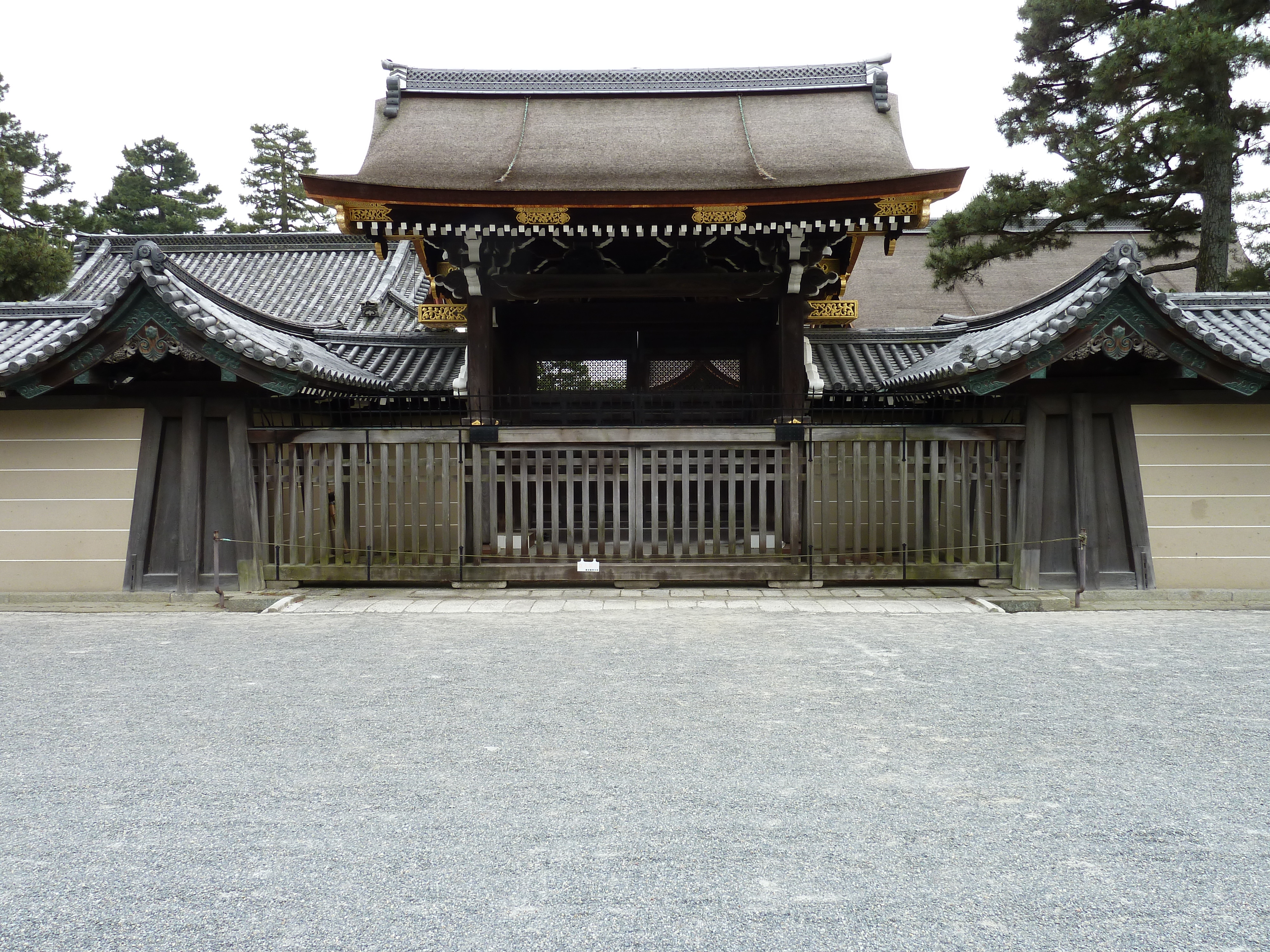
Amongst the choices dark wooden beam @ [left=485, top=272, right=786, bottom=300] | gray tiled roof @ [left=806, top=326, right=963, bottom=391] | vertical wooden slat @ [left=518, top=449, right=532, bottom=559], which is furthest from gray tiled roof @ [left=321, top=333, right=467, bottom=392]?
gray tiled roof @ [left=806, top=326, right=963, bottom=391]

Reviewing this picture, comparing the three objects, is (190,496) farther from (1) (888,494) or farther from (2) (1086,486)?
(2) (1086,486)

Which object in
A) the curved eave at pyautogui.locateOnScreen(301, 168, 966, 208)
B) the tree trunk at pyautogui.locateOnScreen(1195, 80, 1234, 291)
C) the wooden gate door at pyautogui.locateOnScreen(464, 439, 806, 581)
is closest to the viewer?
the wooden gate door at pyautogui.locateOnScreen(464, 439, 806, 581)

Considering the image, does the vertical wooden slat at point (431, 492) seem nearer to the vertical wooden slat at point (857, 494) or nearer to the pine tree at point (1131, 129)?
the vertical wooden slat at point (857, 494)

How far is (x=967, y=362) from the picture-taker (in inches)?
291

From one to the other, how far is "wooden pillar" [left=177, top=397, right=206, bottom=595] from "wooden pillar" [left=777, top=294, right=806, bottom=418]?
639cm

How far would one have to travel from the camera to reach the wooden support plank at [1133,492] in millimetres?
7586

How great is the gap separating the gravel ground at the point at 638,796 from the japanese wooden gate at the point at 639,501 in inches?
87.6

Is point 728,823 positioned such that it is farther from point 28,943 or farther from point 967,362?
point 967,362

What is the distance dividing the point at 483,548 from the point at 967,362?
524 centimetres

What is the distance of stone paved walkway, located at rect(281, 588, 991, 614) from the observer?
7.28m

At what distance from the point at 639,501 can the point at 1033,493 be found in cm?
391

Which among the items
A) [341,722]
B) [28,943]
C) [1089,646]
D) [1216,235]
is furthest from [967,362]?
[1216,235]

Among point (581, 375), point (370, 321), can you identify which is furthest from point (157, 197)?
point (581, 375)

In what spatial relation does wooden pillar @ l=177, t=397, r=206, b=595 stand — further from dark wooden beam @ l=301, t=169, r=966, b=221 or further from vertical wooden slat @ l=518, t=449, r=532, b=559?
vertical wooden slat @ l=518, t=449, r=532, b=559
